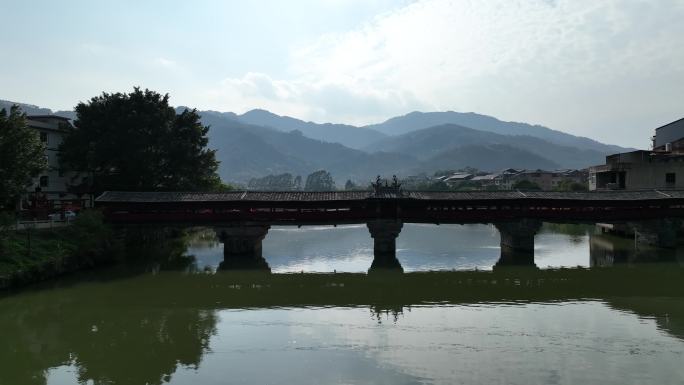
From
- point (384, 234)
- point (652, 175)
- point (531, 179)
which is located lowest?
point (384, 234)

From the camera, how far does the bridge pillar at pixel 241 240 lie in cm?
2769

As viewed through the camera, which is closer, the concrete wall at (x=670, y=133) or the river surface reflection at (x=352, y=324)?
the river surface reflection at (x=352, y=324)

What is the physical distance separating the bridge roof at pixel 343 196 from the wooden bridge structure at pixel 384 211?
0.06 m

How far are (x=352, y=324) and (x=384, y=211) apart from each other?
13677 mm

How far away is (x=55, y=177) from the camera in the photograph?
35938 millimetres

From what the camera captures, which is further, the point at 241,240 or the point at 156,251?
the point at 156,251

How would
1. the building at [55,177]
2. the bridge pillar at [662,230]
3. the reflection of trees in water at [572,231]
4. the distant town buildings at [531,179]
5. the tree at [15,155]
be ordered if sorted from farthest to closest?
the distant town buildings at [531,179] → the reflection of trees in water at [572,231] → the building at [55,177] → the bridge pillar at [662,230] → the tree at [15,155]

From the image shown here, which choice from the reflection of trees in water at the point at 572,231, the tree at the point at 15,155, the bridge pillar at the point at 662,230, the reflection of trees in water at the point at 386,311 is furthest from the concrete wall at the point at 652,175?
the tree at the point at 15,155

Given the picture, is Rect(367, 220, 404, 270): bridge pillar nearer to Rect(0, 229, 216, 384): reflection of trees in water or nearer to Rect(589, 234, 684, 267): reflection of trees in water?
Rect(589, 234, 684, 267): reflection of trees in water

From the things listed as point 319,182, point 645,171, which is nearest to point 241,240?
point 645,171

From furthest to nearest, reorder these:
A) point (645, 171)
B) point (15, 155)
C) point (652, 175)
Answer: point (645, 171)
point (652, 175)
point (15, 155)

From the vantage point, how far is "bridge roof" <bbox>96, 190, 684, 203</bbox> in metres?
27.6

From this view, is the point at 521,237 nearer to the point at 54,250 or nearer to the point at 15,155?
the point at 54,250

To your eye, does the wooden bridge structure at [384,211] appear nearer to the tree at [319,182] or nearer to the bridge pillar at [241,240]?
the bridge pillar at [241,240]
